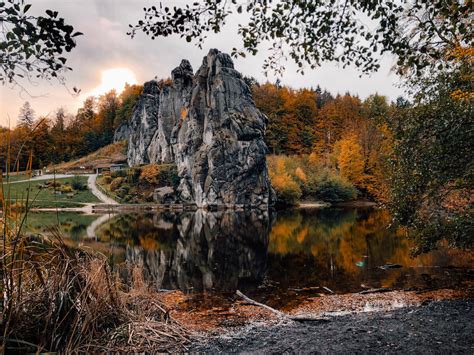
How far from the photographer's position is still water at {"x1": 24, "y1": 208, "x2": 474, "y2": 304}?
14531 mm

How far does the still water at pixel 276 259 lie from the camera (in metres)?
14.5

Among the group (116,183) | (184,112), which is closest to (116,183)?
(116,183)

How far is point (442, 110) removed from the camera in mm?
9102

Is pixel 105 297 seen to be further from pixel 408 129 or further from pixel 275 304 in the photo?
pixel 408 129

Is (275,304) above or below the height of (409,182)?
below

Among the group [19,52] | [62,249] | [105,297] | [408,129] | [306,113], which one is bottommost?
[105,297]

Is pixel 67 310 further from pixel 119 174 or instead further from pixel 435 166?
pixel 119 174

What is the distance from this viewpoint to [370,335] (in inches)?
297

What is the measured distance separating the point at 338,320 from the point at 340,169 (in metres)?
59.0

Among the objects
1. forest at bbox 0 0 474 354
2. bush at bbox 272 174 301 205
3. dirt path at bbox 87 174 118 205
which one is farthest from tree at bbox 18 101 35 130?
bush at bbox 272 174 301 205

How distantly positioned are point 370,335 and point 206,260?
1354 cm

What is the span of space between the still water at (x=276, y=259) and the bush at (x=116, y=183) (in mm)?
32898

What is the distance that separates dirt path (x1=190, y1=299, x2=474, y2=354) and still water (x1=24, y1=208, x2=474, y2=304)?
3.16 meters

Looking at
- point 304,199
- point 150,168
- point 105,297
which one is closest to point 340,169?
point 304,199
